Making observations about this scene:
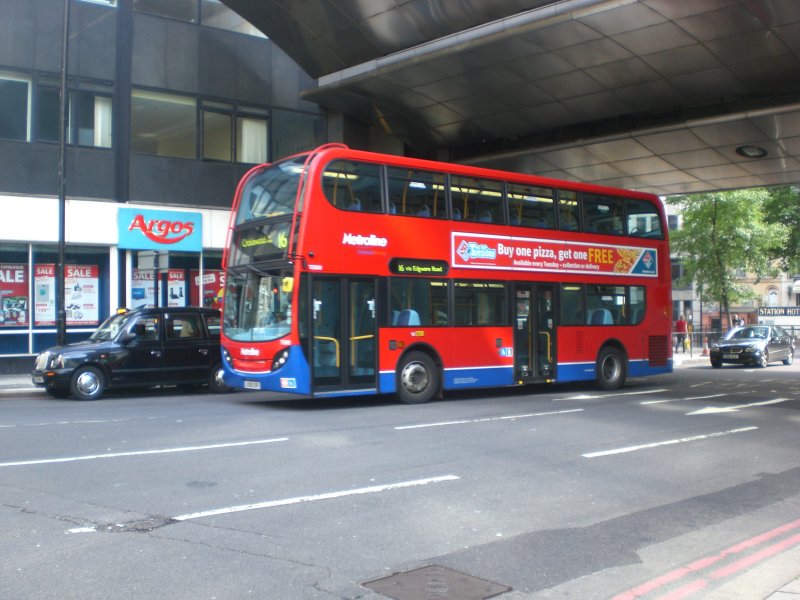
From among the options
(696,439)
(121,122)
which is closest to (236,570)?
(696,439)

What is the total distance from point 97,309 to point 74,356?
7.44 metres

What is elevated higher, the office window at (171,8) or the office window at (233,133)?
the office window at (171,8)

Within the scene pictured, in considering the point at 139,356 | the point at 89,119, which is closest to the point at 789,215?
the point at 89,119

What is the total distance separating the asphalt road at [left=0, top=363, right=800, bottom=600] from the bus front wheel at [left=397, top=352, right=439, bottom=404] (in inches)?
64.2

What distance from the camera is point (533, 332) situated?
56.7 ft

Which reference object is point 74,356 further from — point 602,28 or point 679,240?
point 679,240

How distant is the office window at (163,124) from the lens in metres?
23.8

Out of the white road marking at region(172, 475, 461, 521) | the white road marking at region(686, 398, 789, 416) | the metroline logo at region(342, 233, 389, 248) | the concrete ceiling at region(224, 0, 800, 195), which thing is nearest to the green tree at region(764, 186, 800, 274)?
the concrete ceiling at region(224, 0, 800, 195)

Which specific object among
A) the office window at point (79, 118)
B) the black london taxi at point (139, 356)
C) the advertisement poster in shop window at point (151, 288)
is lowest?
the black london taxi at point (139, 356)

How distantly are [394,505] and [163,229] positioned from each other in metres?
18.7

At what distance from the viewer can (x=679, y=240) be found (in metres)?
41.3

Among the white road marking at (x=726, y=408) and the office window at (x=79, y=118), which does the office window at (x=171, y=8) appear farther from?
the white road marking at (x=726, y=408)

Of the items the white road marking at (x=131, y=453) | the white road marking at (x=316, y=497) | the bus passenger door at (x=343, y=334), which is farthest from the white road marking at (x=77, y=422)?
the white road marking at (x=316, y=497)

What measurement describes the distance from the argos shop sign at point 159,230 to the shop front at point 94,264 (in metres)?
0.03
